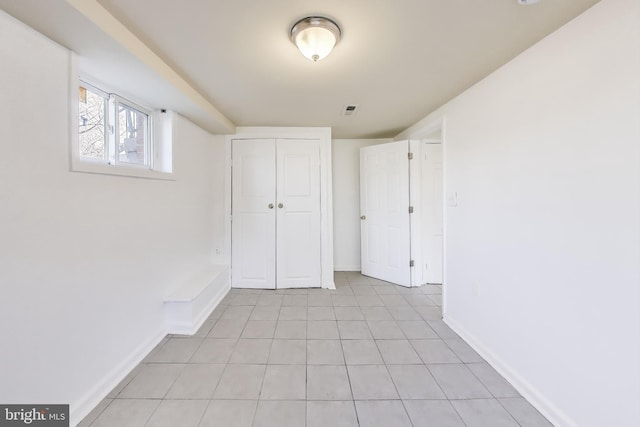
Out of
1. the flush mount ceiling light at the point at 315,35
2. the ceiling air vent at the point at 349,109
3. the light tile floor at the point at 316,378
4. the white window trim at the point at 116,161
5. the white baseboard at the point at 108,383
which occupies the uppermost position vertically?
the ceiling air vent at the point at 349,109

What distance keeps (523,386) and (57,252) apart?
276 cm

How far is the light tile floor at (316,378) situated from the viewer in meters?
1.40

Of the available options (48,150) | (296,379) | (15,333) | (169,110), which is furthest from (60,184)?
(296,379)

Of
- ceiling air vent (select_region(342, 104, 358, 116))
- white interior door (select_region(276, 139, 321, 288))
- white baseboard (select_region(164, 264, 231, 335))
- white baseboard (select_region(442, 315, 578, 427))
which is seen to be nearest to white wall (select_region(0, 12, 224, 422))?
Result: white baseboard (select_region(164, 264, 231, 335))

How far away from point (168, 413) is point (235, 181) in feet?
8.07

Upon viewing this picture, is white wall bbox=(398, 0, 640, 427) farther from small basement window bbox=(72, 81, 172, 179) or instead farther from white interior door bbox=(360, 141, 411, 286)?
small basement window bbox=(72, 81, 172, 179)

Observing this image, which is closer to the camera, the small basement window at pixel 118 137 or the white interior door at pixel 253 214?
the small basement window at pixel 118 137

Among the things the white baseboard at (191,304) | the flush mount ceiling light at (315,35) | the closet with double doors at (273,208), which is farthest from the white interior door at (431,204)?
the white baseboard at (191,304)

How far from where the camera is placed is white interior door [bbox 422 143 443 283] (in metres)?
3.36

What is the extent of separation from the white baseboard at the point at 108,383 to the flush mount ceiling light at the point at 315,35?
2.30 m

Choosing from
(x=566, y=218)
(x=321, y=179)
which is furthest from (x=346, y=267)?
(x=566, y=218)

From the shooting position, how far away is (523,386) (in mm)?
1564

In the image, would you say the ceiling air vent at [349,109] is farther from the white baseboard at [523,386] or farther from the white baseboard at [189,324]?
the white baseboard at [189,324]

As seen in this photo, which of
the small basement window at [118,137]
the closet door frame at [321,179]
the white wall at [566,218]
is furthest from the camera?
the closet door frame at [321,179]
